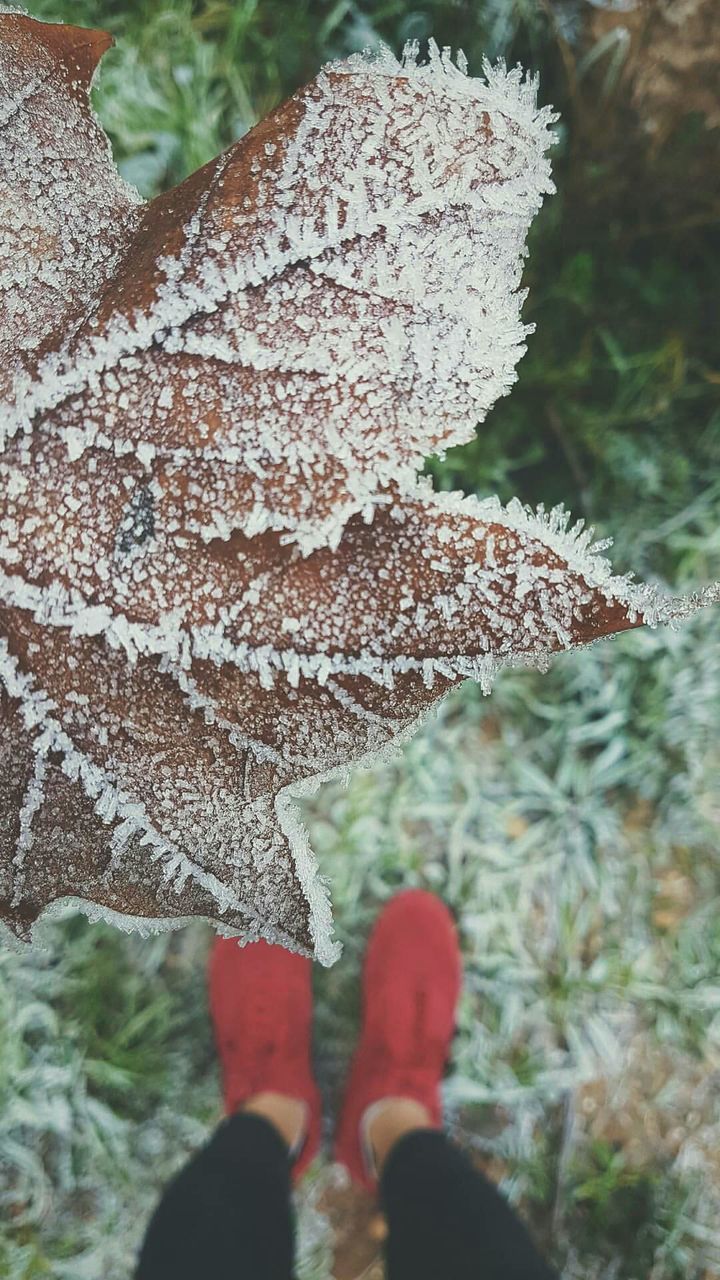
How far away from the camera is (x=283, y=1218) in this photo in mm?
1223

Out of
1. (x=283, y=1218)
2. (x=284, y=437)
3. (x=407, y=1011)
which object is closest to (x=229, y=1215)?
(x=283, y=1218)

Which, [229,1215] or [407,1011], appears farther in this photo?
[407,1011]

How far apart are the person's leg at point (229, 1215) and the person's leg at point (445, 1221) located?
0.16 meters

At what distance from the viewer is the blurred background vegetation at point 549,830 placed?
121 centimetres

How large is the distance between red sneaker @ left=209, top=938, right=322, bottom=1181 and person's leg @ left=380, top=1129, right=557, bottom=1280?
20cm

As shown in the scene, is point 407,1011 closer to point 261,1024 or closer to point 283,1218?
point 261,1024

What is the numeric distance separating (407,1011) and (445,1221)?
298 mm

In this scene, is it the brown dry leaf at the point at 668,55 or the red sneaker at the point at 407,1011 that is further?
the red sneaker at the point at 407,1011

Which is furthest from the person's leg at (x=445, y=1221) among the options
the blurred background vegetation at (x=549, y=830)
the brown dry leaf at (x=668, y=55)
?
the brown dry leaf at (x=668, y=55)

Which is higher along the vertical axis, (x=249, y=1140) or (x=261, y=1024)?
(x=261, y=1024)

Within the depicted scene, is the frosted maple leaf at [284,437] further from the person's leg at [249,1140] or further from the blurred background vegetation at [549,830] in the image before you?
the person's leg at [249,1140]

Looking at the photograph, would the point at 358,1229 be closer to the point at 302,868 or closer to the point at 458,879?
the point at 458,879

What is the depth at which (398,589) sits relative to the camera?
490 mm

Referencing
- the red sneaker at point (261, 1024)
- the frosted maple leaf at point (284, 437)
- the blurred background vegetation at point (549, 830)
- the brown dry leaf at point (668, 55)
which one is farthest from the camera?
the red sneaker at point (261, 1024)
